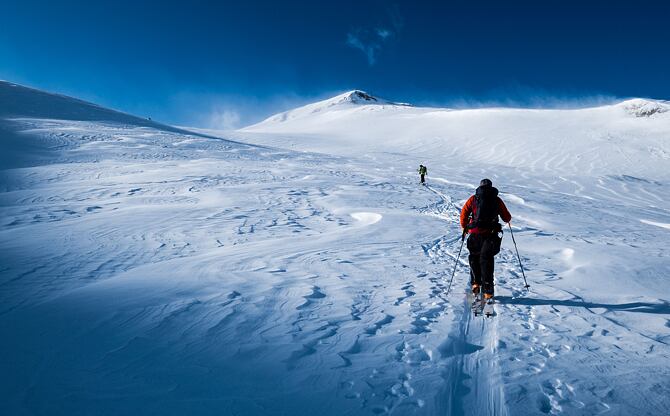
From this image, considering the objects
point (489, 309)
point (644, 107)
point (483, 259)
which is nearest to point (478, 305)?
point (489, 309)

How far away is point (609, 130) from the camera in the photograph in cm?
5456

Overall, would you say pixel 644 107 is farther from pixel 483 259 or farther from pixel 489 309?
pixel 489 309

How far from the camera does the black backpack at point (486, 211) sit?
5.16 metres

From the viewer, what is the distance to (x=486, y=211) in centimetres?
515

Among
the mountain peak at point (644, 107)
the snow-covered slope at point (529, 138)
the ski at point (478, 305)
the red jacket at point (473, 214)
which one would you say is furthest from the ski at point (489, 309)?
the mountain peak at point (644, 107)

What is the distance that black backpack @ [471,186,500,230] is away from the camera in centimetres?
516

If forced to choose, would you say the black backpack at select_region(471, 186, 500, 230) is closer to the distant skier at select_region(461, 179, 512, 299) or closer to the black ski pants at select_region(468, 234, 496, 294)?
the distant skier at select_region(461, 179, 512, 299)

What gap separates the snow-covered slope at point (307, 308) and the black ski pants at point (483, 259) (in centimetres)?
41

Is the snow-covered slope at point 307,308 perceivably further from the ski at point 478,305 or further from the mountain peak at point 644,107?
the mountain peak at point 644,107

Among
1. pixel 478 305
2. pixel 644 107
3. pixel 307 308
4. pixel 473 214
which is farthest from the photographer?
pixel 644 107

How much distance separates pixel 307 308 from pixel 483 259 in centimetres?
256

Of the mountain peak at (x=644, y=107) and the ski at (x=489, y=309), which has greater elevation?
the mountain peak at (x=644, y=107)

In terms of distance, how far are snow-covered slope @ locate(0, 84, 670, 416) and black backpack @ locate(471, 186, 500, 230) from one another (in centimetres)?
114

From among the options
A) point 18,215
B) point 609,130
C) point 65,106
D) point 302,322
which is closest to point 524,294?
point 302,322
